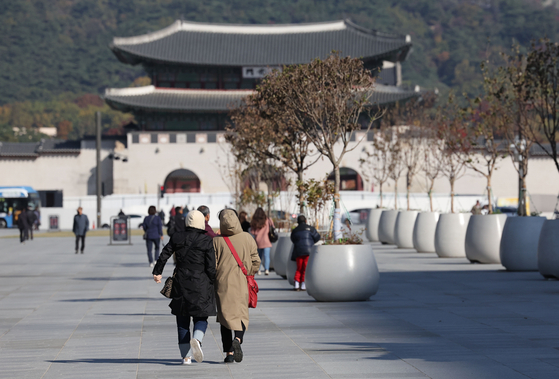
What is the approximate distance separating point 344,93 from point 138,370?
9.72 m

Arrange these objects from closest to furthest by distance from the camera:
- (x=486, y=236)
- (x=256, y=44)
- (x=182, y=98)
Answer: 1. (x=486, y=236)
2. (x=182, y=98)
3. (x=256, y=44)

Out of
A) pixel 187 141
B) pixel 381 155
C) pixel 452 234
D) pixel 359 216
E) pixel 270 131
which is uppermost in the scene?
pixel 187 141

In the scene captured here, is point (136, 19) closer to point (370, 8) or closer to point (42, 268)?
point (370, 8)

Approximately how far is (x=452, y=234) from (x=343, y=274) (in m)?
10.4

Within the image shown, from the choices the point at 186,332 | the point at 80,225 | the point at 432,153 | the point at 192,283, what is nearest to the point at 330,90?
the point at 192,283

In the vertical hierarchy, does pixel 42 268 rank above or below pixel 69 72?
below

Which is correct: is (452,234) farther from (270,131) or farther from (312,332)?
(312,332)

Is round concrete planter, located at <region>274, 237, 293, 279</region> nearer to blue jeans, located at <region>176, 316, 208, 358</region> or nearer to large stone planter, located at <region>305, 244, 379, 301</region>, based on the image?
large stone planter, located at <region>305, 244, 379, 301</region>

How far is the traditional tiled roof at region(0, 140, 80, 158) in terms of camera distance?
58750 millimetres

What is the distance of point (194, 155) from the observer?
58719 mm

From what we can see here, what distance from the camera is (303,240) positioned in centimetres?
1441

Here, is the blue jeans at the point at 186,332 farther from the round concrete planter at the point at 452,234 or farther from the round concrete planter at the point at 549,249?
the round concrete planter at the point at 452,234

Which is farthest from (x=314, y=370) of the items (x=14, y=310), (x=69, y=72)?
(x=69, y=72)

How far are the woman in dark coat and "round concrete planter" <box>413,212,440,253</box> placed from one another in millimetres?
17995
